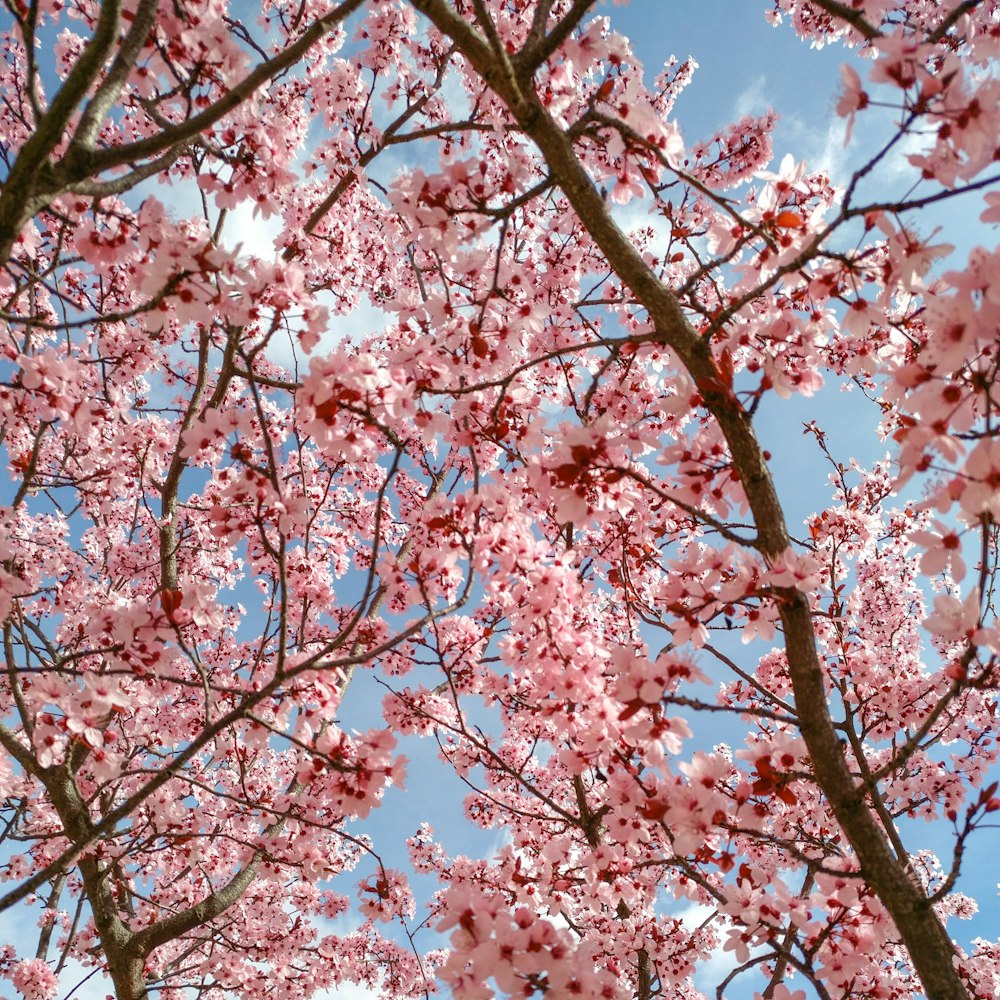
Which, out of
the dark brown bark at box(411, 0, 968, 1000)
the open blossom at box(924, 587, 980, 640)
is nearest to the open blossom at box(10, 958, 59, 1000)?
the dark brown bark at box(411, 0, 968, 1000)

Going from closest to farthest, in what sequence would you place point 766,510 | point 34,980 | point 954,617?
1. point 954,617
2. point 766,510
3. point 34,980

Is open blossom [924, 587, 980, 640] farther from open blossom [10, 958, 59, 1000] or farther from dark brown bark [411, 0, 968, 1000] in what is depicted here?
open blossom [10, 958, 59, 1000]

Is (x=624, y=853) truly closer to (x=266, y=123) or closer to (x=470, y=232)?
(x=470, y=232)

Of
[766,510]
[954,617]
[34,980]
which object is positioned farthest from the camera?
[34,980]

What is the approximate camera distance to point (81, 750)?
5.61m

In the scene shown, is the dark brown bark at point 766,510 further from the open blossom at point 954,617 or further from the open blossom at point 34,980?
the open blossom at point 34,980

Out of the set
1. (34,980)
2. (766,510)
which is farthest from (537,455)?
(34,980)

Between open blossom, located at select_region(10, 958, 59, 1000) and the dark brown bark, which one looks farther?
open blossom, located at select_region(10, 958, 59, 1000)

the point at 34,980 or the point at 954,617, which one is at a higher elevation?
the point at 954,617

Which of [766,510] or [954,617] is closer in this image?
[954,617]

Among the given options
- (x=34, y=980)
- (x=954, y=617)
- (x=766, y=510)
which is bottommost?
(x=34, y=980)

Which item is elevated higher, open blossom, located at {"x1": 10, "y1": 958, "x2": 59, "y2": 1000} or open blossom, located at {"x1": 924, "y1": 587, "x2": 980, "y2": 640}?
open blossom, located at {"x1": 924, "y1": 587, "x2": 980, "y2": 640}

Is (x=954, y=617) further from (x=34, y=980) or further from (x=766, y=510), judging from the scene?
(x=34, y=980)

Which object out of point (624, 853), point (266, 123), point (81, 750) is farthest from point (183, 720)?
point (266, 123)
